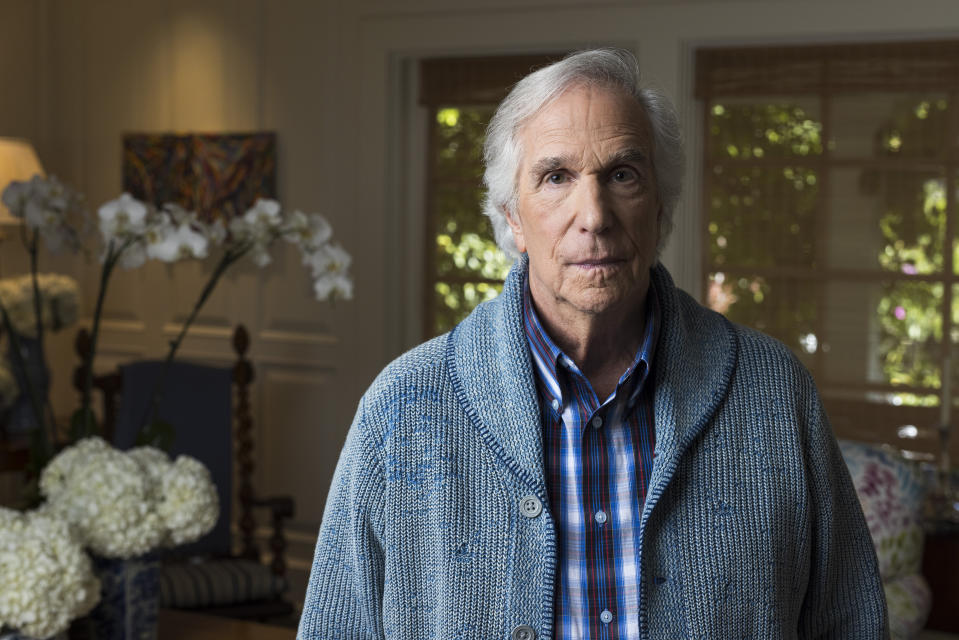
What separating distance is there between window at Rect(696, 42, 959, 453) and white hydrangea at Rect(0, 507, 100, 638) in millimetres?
3032

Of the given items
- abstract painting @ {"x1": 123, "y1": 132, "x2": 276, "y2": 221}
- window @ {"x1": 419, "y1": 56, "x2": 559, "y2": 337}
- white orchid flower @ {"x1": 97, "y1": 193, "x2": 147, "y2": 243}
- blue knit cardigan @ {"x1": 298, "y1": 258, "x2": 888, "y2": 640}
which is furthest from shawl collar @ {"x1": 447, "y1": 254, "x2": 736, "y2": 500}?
abstract painting @ {"x1": 123, "y1": 132, "x2": 276, "y2": 221}

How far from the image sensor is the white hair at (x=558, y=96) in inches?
47.9

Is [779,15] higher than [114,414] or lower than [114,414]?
higher

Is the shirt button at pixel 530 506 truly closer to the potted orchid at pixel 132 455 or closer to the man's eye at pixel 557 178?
the man's eye at pixel 557 178

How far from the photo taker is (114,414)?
3857mm

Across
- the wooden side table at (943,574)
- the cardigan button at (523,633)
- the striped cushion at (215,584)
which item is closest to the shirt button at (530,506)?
the cardigan button at (523,633)

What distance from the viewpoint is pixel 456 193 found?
453cm

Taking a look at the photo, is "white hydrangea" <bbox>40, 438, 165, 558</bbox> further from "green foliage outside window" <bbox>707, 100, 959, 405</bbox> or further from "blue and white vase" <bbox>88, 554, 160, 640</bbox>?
"green foliage outside window" <bbox>707, 100, 959, 405</bbox>

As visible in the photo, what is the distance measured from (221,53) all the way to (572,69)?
3871 millimetres

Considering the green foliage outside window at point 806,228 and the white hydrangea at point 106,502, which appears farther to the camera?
the green foliage outside window at point 806,228

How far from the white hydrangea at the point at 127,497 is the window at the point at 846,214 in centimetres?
280

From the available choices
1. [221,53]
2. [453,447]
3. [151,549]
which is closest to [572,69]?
[453,447]

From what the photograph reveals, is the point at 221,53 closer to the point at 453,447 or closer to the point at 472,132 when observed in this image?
the point at 472,132

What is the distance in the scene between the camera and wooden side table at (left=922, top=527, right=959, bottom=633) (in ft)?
10.7
